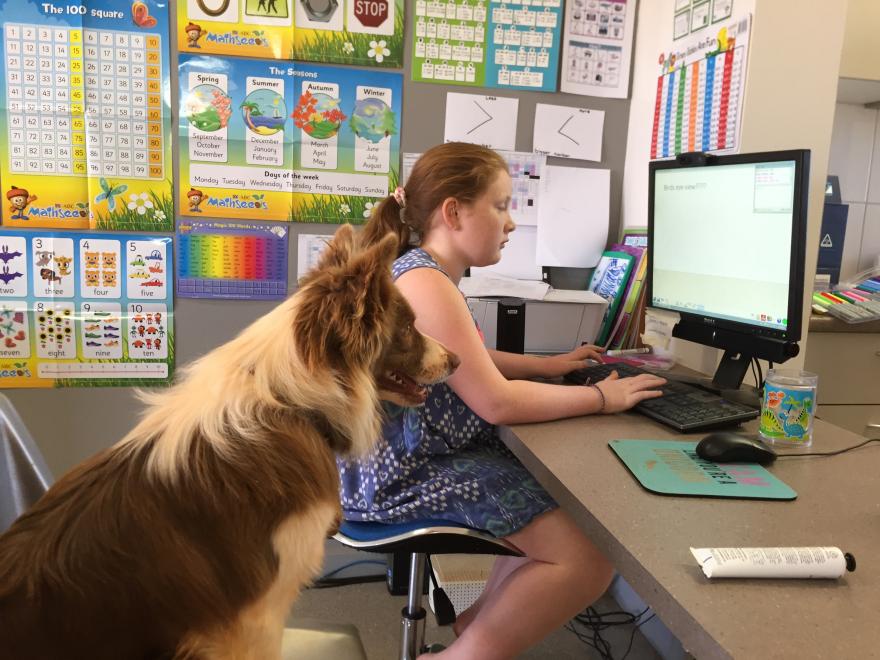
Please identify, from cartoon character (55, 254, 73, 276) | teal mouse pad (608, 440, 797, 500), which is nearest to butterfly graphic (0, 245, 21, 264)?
cartoon character (55, 254, 73, 276)

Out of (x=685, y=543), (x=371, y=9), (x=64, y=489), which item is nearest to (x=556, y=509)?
(x=685, y=543)

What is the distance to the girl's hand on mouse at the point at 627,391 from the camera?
1.39 metres

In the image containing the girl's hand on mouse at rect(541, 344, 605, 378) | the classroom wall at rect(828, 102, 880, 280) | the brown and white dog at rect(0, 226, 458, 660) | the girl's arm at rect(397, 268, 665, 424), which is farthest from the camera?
the classroom wall at rect(828, 102, 880, 280)

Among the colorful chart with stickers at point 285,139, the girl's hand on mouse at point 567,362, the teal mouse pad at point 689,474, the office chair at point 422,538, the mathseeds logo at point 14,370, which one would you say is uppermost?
the colorful chart with stickers at point 285,139

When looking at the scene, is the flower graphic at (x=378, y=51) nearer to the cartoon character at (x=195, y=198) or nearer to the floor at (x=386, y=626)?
the cartoon character at (x=195, y=198)

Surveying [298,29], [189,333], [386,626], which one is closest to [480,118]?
[298,29]

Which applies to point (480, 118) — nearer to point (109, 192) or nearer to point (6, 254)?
point (109, 192)

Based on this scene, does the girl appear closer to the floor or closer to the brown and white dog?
the brown and white dog

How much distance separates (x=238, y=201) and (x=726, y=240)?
1.55 meters

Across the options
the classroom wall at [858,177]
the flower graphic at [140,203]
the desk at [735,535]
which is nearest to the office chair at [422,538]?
the desk at [735,535]

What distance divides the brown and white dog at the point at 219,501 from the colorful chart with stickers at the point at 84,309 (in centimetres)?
133

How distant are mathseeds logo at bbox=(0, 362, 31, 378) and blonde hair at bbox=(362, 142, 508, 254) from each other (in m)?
1.40

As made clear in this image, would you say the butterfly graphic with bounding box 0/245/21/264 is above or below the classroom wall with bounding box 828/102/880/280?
below

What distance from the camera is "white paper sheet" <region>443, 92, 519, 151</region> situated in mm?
2383
